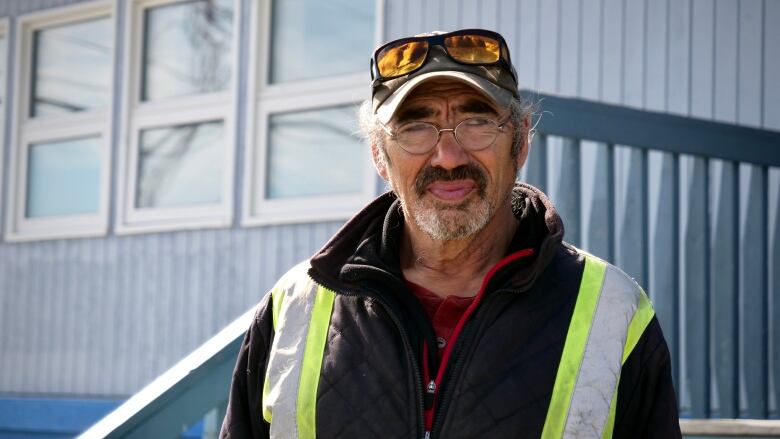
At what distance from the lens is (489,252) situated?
102 inches

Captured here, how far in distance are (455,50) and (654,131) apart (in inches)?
56.8

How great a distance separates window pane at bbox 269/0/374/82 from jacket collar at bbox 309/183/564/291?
157 inches

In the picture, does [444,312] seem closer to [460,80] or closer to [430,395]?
[430,395]

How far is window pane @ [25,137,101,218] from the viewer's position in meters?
7.83

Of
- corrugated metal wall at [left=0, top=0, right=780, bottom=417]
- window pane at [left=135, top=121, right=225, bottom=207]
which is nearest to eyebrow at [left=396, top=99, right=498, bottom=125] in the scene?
corrugated metal wall at [left=0, top=0, right=780, bottom=417]

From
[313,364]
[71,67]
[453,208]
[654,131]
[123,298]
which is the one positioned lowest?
[123,298]

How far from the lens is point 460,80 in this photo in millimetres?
2473

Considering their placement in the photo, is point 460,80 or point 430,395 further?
point 460,80

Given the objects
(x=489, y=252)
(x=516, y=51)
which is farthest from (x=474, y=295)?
(x=516, y=51)

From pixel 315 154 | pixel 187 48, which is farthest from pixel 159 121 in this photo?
pixel 315 154

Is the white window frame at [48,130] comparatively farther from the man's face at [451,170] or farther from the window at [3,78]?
the man's face at [451,170]

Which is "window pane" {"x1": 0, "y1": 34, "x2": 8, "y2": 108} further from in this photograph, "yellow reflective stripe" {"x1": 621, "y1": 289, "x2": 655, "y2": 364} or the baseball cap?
"yellow reflective stripe" {"x1": 621, "y1": 289, "x2": 655, "y2": 364}

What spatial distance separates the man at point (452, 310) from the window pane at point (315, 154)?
3.89 m

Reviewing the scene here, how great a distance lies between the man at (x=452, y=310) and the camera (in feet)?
7.52
